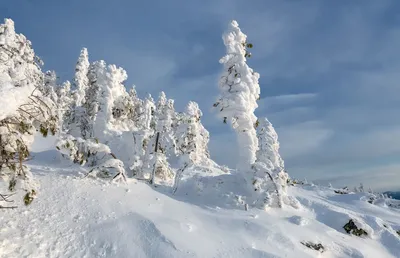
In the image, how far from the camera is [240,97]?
20.1 metres

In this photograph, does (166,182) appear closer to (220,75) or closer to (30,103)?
(220,75)

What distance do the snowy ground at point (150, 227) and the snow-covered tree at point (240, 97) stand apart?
434 centimetres

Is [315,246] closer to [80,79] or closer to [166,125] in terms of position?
[166,125]

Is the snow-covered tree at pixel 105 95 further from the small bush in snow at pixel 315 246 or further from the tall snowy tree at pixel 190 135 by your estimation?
the tall snowy tree at pixel 190 135

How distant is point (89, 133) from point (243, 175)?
1238 cm

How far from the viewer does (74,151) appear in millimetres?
17859

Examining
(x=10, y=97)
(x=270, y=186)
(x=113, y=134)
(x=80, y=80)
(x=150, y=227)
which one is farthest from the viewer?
(x=80, y=80)

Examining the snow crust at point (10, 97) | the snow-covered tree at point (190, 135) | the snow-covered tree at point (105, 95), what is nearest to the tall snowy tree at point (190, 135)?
the snow-covered tree at point (190, 135)

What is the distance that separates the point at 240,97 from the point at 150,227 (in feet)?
31.9

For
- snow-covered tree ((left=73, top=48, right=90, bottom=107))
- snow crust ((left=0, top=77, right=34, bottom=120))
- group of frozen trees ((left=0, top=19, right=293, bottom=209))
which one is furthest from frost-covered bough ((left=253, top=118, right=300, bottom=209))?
snow-covered tree ((left=73, top=48, right=90, bottom=107))

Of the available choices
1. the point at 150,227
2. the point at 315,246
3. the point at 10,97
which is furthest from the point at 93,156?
the point at 10,97

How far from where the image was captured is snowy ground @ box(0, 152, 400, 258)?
11.7m

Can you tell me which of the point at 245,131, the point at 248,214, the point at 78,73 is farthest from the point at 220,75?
the point at 78,73

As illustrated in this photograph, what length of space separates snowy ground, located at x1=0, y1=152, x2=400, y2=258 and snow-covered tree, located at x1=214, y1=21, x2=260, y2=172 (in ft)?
14.2
